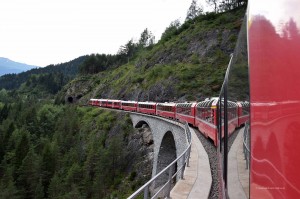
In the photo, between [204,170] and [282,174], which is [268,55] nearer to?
[282,174]

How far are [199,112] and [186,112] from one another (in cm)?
512

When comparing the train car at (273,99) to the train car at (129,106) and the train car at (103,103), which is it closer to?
the train car at (129,106)

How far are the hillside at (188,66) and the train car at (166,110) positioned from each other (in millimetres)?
15159

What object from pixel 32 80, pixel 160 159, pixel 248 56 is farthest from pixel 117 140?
pixel 32 80

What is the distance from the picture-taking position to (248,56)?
334 centimetres

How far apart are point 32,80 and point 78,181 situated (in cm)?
14255

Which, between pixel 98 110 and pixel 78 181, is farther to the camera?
pixel 98 110

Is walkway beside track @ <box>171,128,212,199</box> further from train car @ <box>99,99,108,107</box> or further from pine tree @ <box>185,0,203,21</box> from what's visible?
pine tree @ <box>185,0,203,21</box>

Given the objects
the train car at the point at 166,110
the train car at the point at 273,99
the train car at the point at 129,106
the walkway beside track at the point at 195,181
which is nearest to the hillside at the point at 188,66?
the train car at the point at 129,106

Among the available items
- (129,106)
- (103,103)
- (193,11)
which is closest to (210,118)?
(129,106)

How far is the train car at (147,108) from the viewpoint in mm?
41584

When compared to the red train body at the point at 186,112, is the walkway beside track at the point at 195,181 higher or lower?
lower

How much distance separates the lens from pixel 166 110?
1378 inches

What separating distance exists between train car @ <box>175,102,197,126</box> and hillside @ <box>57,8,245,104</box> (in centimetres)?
2365
